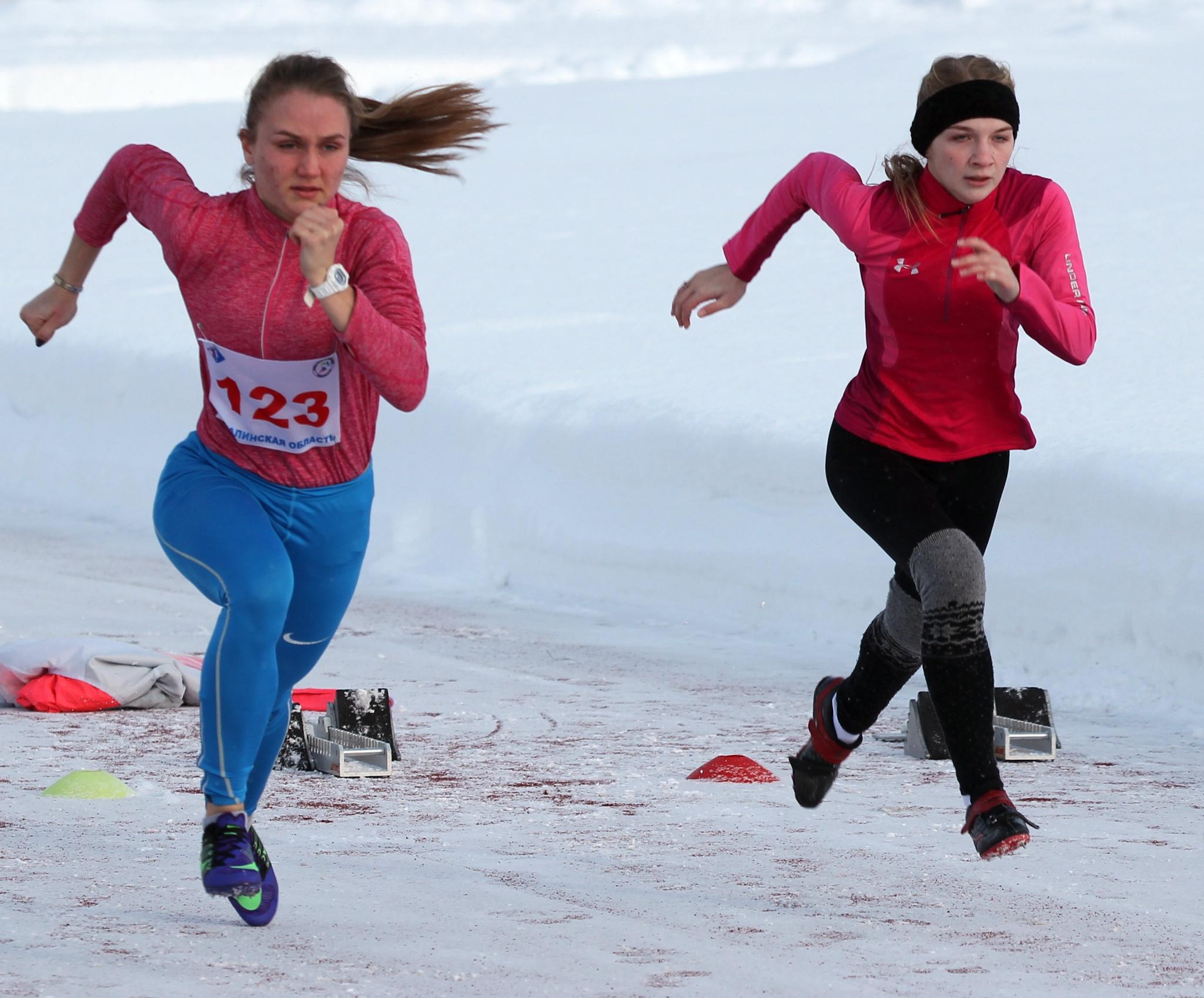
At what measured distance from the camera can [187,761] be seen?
6.01 metres

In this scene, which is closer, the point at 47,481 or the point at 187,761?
the point at 187,761

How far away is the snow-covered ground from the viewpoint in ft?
12.4

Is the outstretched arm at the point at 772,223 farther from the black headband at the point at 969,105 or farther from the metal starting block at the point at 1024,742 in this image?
the metal starting block at the point at 1024,742

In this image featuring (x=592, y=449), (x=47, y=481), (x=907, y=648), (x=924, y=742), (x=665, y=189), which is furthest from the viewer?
(x=665, y=189)

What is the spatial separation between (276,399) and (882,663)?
1.70m

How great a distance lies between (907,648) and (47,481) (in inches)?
439

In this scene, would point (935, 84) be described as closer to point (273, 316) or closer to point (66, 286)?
point (273, 316)

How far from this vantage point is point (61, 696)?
273 inches

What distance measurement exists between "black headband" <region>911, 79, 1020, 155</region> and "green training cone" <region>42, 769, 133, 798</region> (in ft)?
10.3

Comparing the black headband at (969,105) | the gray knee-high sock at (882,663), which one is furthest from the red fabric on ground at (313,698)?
the black headband at (969,105)

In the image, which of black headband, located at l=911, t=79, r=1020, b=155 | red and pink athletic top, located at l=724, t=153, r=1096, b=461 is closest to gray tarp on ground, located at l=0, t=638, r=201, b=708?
red and pink athletic top, located at l=724, t=153, r=1096, b=461

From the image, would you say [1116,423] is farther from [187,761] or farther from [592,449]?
[187,761]

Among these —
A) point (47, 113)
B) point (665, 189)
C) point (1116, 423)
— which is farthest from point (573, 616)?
point (47, 113)

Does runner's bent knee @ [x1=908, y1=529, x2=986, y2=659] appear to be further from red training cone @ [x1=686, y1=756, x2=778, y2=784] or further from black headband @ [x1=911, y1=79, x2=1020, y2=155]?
red training cone @ [x1=686, y1=756, x2=778, y2=784]
